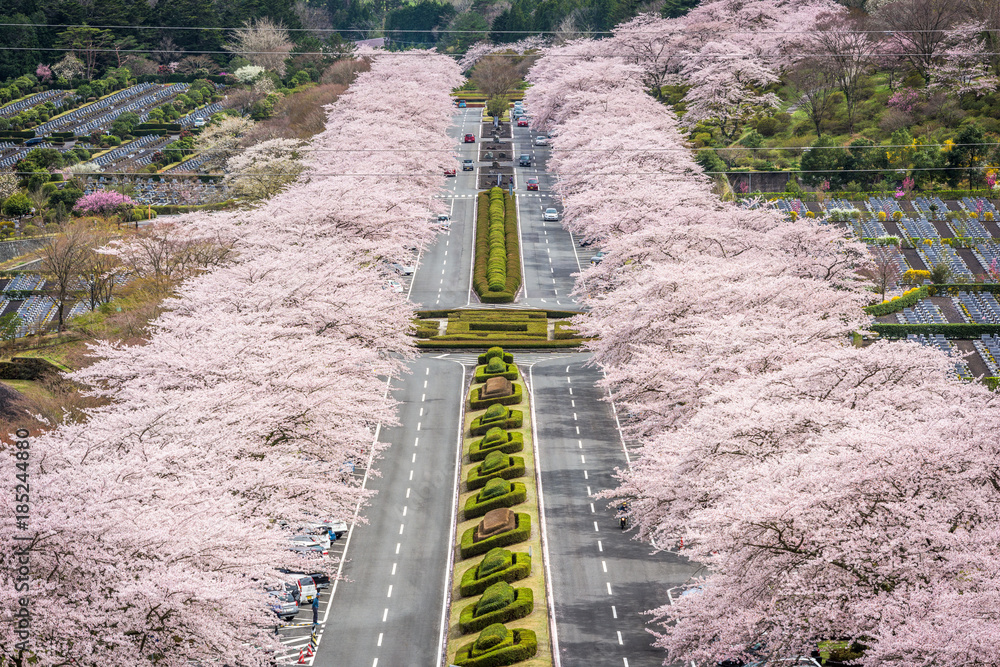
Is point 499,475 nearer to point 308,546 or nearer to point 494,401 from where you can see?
point 494,401

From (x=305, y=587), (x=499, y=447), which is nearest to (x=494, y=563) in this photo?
(x=305, y=587)

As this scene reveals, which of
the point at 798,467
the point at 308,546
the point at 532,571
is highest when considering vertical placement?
the point at 798,467

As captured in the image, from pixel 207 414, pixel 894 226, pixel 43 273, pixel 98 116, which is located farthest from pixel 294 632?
pixel 98 116

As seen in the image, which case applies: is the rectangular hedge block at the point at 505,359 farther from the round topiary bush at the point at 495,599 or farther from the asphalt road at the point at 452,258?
the round topiary bush at the point at 495,599

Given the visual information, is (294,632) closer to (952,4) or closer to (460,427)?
(460,427)

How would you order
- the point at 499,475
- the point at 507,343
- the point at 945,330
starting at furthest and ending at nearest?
the point at 507,343
the point at 945,330
the point at 499,475

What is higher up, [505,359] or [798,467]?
[798,467]

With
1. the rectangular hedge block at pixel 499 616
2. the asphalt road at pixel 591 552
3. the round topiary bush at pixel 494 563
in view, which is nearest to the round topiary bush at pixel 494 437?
the asphalt road at pixel 591 552

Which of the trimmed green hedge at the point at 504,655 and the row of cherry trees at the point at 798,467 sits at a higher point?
the row of cherry trees at the point at 798,467
